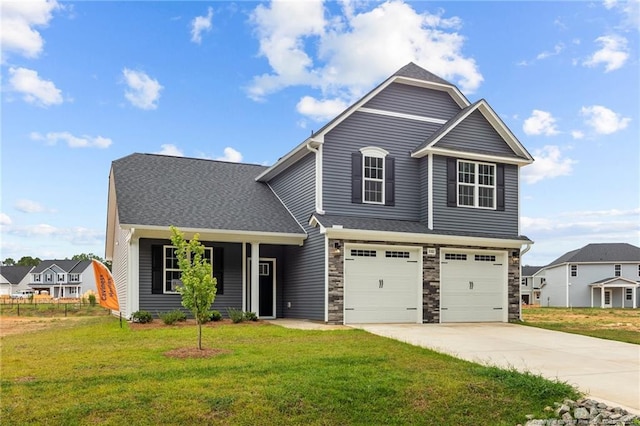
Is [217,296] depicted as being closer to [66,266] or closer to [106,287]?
[106,287]

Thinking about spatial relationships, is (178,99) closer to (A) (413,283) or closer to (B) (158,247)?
(B) (158,247)

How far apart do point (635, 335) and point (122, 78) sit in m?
17.2

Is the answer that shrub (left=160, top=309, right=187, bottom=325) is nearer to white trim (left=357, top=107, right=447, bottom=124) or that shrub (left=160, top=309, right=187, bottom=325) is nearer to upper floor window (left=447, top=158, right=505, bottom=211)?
white trim (left=357, top=107, right=447, bottom=124)

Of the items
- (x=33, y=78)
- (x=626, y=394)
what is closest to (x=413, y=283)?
(x=626, y=394)

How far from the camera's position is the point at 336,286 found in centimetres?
1652

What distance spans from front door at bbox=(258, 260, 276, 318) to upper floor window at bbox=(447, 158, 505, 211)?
6.69m

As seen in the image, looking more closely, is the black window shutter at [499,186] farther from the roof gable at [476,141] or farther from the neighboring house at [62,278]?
the neighboring house at [62,278]

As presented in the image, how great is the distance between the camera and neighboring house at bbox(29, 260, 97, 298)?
80.9 metres

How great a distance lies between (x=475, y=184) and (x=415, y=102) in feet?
11.4

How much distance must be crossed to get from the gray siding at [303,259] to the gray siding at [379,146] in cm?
75

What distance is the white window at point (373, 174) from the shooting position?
59.5 ft

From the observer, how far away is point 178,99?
2006cm

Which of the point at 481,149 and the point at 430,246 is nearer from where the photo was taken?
the point at 430,246

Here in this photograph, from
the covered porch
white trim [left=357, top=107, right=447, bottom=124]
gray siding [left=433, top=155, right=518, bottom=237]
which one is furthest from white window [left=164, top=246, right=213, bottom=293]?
the covered porch
